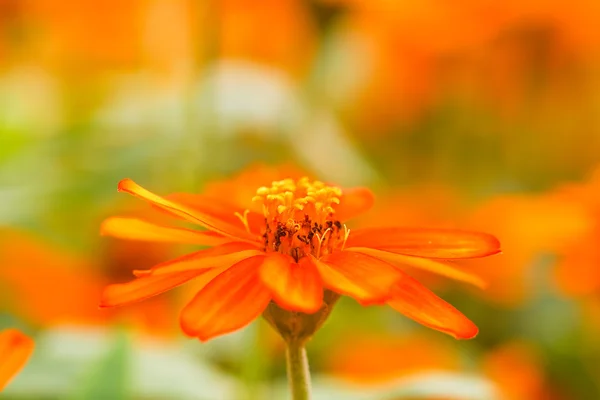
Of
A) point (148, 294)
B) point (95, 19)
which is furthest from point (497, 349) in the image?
point (95, 19)

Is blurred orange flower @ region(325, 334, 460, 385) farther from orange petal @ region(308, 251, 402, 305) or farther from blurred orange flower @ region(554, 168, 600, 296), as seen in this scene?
Result: orange petal @ region(308, 251, 402, 305)

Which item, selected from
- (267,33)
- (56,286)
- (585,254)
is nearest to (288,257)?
(585,254)

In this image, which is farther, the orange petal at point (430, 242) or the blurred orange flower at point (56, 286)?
the blurred orange flower at point (56, 286)

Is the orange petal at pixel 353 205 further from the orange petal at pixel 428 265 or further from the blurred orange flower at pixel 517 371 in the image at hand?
the blurred orange flower at pixel 517 371

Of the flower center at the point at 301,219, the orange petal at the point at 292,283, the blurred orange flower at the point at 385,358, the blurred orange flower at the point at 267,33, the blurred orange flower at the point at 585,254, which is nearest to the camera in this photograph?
the orange petal at the point at 292,283

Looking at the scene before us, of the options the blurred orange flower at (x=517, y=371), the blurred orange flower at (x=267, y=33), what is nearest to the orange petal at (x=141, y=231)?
the blurred orange flower at (x=517, y=371)

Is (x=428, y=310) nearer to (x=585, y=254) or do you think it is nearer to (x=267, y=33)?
(x=585, y=254)

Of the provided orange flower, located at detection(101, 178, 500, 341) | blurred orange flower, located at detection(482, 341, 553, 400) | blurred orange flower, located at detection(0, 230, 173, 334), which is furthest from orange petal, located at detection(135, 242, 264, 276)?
blurred orange flower, located at detection(0, 230, 173, 334)

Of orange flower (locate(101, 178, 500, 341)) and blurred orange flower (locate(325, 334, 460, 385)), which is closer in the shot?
orange flower (locate(101, 178, 500, 341))

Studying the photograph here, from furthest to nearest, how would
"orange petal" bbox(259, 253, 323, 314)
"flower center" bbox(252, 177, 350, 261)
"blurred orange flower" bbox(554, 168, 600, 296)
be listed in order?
"blurred orange flower" bbox(554, 168, 600, 296)
"flower center" bbox(252, 177, 350, 261)
"orange petal" bbox(259, 253, 323, 314)
